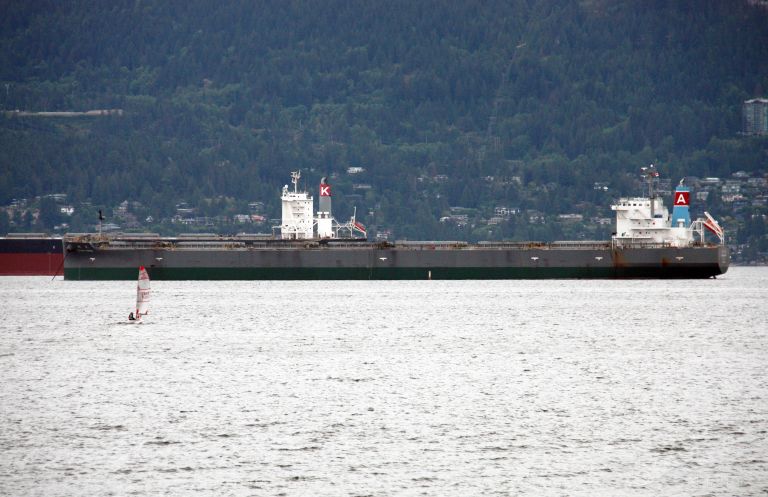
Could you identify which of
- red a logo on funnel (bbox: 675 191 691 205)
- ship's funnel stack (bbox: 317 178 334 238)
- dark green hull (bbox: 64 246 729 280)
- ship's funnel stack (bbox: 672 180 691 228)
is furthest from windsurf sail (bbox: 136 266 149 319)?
red a logo on funnel (bbox: 675 191 691 205)

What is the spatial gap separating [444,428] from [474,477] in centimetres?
425

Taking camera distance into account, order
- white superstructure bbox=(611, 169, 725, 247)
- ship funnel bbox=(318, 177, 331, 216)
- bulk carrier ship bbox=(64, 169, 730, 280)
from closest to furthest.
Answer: bulk carrier ship bbox=(64, 169, 730, 280)
white superstructure bbox=(611, 169, 725, 247)
ship funnel bbox=(318, 177, 331, 216)

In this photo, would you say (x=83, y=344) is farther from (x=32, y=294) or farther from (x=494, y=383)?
(x=32, y=294)

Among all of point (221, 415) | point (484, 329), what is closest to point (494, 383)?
point (221, 415)

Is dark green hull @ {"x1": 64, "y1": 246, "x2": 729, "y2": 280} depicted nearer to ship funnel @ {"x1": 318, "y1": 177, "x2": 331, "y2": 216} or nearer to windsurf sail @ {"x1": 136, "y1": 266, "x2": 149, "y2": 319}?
ship funnel @ {"x1": 318, "y1": 177, "x2": 331, "y2": 216}

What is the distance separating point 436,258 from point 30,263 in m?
A: 50.8

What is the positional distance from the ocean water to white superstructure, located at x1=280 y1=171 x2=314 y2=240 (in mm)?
38054

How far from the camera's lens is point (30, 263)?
118875 millimetres

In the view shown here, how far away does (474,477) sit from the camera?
21.8m

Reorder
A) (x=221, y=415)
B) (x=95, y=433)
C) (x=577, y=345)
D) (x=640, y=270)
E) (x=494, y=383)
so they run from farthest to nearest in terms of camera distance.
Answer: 1. (x=640, y=270)
2. (x=577, y=345)
3. (x=494, y=383)
4. (x=221, y=415)
5. (x=95, y=433)

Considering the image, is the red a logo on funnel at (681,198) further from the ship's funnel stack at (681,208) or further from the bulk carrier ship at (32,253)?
the bulk carrier ship at (32,253)

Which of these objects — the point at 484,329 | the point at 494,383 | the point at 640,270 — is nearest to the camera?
the point at 494,383

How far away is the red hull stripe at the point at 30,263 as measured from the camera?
117750 millimetres

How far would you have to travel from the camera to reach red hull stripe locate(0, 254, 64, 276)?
118 meters
